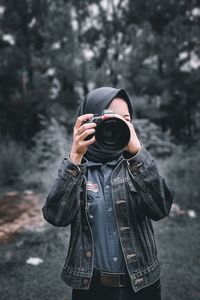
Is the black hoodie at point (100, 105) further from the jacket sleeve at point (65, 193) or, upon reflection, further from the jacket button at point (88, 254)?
the jacket button at point (88, 254)

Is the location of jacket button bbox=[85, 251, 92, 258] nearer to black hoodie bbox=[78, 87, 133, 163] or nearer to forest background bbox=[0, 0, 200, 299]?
black hoodie bbox=[78, 87, 133, 163]

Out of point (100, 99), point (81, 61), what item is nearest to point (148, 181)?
point (100, 99)

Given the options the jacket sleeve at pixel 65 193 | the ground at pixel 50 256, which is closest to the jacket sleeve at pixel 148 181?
the jacket sleeve at pixel 65 193

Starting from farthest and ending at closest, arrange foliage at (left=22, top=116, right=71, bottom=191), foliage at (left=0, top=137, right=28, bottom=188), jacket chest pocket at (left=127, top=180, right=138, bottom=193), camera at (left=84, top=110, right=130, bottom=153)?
foliage at (left=0, top=137, right=28, bottom=188)
foliage at (left=22, top=116, right=71, bottom=191)
jacket chest pocket at (left=127, top=180, right=138, bottom=193)
camera at (left=84, top=110, right=130, bottom=153)

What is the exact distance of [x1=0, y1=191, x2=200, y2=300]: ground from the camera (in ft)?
9.71

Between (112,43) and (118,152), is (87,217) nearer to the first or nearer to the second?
(118,152)

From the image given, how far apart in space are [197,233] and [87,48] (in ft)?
22.6

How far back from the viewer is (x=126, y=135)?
1335mm

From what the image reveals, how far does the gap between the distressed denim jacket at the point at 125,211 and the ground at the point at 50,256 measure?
5.47 ft

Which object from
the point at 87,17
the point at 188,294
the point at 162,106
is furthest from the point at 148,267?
the point at 162,106

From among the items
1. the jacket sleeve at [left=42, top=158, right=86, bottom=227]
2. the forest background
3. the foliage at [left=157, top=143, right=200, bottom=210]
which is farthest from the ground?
the forest background

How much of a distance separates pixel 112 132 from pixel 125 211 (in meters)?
0.36

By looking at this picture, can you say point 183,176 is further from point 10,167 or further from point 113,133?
point 113,133

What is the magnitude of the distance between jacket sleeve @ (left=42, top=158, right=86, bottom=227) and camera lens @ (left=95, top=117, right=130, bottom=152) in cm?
14
